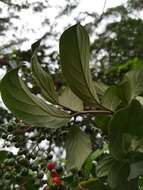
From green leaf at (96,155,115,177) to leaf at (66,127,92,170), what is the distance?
0.17 ft

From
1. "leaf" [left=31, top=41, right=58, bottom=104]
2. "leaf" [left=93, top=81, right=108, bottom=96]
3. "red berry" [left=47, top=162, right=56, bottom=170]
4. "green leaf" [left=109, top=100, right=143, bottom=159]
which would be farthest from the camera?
"red berry" [left=47, top=162, right=56, bottom=170]

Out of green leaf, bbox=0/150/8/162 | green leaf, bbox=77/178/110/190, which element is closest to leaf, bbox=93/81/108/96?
green leaf, bbox=77/178/110/190

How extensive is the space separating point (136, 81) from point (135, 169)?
15cm

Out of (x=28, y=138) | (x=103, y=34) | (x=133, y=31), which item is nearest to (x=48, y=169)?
(x=28, y=138)

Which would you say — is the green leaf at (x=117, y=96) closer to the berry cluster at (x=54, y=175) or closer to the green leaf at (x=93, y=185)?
the green leaf at (x=93, y=185)

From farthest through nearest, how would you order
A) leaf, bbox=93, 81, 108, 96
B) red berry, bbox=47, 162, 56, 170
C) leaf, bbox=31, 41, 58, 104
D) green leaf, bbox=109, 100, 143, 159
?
red berry, bbox=47, 162, 56, 170 < leaf, bbox=93, 81, 108, 96 < leaf, bbox=31, 41, 58, 104 < green leaf, bbox=109, 100, 143, 159

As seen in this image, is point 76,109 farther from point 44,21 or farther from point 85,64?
point 44,21

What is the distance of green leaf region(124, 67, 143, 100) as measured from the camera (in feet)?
2.88

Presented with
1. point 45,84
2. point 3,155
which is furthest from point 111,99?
point 3,155

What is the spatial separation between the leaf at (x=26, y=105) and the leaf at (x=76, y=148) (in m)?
0.06

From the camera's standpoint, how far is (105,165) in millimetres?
875

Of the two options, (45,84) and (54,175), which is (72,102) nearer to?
(45,84)

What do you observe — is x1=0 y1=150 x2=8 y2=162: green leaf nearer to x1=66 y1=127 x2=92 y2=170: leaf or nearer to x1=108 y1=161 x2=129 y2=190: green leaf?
x1=66 y1=127 x2=92 y2=170: leaf

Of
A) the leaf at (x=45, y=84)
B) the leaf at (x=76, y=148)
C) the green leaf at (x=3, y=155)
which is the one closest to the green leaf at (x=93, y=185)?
the leaf at (x=76, y=148)
